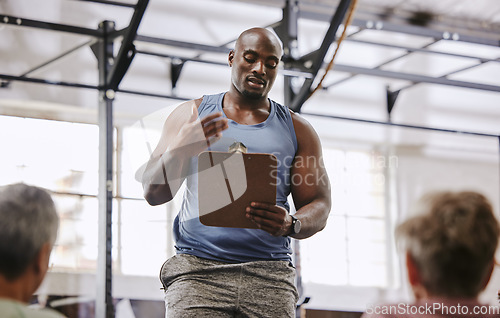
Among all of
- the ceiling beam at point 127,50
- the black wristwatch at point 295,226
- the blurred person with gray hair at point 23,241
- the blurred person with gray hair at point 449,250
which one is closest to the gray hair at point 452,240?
the blurred person with gray hair at point 449,250

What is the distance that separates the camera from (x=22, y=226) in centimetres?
130

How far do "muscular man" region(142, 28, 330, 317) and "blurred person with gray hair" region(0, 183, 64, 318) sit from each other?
2.48 feet

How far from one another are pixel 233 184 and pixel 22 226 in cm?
85

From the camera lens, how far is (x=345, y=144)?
330 inches

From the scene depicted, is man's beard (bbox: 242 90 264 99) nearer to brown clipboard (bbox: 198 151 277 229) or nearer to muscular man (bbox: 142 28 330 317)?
muscular man (bbox: 142 28 330 317)

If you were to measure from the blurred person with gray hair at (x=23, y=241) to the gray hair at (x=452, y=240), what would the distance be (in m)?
0.66

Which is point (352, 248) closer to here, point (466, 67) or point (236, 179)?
point (466, 67)

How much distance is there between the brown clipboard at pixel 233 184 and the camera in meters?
2.03

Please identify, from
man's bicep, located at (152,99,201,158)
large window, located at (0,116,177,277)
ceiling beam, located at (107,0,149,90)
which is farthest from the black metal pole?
man's bicep, located at (152,99,201,158)

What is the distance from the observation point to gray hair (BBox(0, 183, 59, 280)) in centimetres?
128

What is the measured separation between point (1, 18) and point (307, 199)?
4.06m

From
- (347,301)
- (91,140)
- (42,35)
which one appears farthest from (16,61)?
(347,301)

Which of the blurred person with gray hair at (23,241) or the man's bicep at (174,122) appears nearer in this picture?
the blurred person with gray hair at (23,241)

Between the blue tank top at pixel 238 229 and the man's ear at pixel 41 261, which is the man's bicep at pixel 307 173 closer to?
the blue tank top at pixel 238 229
